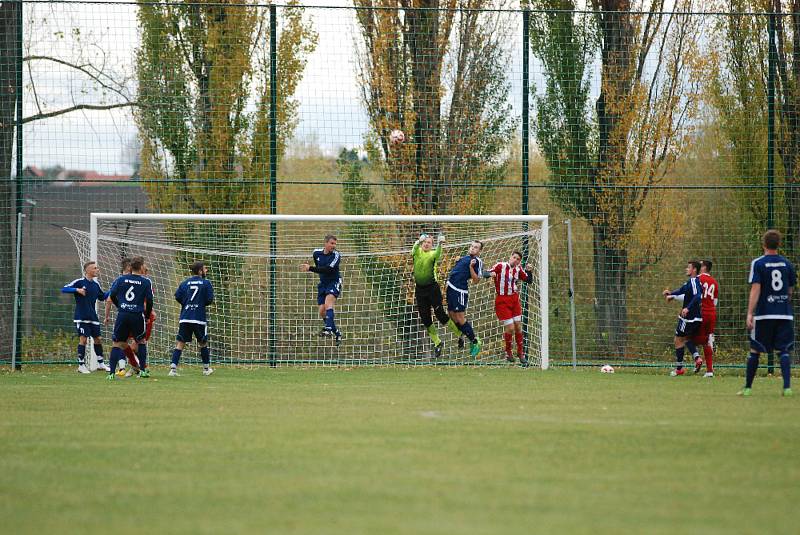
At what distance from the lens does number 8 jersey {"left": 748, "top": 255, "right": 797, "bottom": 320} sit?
39.7 feet

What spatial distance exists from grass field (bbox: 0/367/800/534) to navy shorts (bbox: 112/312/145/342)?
2466mm

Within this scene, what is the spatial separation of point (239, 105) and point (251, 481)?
14.0m

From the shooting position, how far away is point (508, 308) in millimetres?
17641

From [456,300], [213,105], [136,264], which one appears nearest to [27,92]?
[213,105]

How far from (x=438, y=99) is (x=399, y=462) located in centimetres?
1348

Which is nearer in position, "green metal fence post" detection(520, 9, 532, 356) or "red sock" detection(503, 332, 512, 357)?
"red sock" detection(503, 332, 512, 357)

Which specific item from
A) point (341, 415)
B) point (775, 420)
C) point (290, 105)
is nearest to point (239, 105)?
point (290, 105)

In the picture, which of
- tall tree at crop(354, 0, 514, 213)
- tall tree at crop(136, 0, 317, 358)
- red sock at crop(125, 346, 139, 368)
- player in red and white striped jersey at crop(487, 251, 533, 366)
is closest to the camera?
red sock at crop(125, 346, 139, 368)

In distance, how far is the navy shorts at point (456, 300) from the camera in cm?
1764

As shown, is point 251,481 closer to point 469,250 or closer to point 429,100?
point 469,250

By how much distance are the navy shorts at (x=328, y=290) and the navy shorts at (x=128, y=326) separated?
4005mm

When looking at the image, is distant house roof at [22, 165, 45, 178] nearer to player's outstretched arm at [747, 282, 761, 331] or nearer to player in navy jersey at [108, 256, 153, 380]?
player in navy jersey at [108, 256, 153, 380]

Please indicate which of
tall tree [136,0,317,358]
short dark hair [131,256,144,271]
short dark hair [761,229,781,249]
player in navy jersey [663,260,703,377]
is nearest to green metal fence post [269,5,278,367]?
tall tree [136,0,317,358]

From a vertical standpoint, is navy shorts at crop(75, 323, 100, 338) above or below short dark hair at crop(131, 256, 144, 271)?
below
